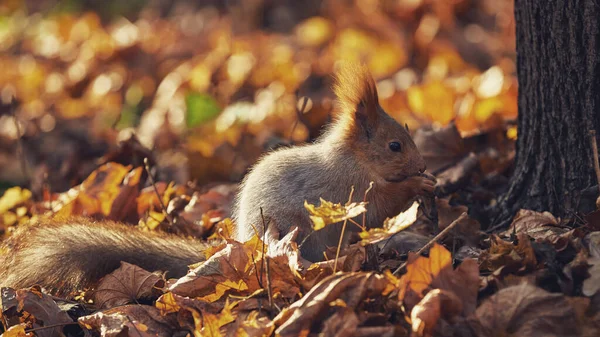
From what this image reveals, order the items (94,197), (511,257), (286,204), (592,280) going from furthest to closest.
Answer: (94,197)
(286,204)
(511,257)
(592,280)

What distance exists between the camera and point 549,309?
1946 mm

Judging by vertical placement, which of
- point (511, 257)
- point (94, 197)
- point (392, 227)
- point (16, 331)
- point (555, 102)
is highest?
point (555, 102)

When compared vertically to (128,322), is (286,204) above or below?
above

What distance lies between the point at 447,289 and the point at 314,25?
5706 mm

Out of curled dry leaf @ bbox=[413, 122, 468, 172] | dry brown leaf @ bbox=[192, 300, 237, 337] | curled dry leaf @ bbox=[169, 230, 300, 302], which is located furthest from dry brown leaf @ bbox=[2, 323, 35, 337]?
curled dry leaf @ bbox=[413, 122, 468, 172]

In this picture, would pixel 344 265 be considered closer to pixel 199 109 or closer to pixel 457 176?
pixel 457 176

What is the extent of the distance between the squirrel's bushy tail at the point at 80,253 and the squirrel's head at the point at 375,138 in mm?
746

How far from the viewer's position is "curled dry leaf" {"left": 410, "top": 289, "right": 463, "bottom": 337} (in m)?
1.92

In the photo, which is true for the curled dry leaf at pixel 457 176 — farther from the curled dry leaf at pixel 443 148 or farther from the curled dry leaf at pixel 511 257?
the curled dry leaf at pixel 511 257

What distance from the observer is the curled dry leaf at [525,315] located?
1.92 meters

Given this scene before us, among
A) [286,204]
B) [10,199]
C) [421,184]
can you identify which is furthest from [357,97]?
[10,199]

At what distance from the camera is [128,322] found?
7.45 feet

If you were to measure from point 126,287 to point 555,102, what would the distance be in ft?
5.68

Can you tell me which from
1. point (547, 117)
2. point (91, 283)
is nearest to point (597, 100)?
point (547, 117)
